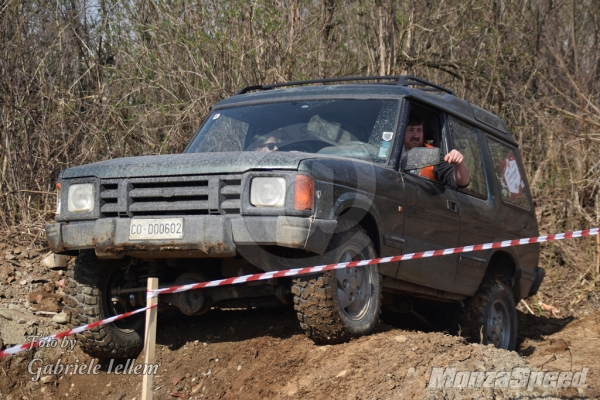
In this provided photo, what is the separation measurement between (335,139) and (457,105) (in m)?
1.56

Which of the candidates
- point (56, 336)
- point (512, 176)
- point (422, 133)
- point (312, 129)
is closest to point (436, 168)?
point (422, 133)

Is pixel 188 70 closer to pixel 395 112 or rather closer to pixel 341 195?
pixel 395 112

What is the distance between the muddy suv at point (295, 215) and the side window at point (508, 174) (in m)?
0.27

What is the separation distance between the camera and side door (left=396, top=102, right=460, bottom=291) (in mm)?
5211

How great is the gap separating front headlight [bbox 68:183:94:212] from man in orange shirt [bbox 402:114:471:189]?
225 cm

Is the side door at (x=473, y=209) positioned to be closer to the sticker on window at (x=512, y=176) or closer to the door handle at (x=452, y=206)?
the door handle at (x=452, y=206)

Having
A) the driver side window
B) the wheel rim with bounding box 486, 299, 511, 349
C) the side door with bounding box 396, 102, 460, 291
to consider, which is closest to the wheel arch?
the wheel rim with bounding box 486, 299, 511, 349

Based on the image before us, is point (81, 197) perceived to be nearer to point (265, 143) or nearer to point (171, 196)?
point (171, 196)

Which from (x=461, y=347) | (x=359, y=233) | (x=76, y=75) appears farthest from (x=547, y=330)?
(x=76, y=75)

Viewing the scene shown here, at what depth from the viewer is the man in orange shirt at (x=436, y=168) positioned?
5592 millimetres

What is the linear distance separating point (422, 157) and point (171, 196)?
67.1 inches

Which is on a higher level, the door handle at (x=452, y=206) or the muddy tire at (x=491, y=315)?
the door handle at (x=452, y=206)

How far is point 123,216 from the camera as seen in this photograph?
4.57m

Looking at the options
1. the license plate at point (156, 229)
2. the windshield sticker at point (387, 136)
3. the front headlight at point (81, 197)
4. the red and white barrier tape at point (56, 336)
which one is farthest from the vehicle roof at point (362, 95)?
the red and white barrier tape at point (56, 336)
